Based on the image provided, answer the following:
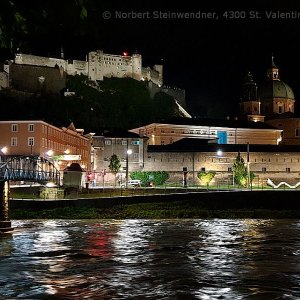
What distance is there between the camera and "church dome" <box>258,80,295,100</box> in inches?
4181

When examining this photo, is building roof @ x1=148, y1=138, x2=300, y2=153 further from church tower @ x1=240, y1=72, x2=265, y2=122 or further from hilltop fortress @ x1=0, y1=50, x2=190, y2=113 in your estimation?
hilltop fortress @ x1=0, y1=50, x2=190, y2=113

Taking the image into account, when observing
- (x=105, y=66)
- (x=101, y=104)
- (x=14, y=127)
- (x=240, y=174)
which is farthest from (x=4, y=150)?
(x=105, y=66)

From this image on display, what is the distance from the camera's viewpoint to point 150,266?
492 inches

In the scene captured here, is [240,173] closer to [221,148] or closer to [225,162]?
[225,162]

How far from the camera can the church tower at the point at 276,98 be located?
346ft

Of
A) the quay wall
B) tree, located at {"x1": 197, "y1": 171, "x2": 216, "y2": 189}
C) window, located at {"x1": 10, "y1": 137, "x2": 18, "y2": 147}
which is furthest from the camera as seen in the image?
tree, located at {"x1": 197, "y1": 171, "x2": 216, "y2": 189}

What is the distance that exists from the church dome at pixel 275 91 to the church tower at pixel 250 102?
7.60ft

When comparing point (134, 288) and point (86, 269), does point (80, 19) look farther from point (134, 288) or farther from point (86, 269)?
point (86, 269)

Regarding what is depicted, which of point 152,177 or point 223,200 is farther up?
point 152,177

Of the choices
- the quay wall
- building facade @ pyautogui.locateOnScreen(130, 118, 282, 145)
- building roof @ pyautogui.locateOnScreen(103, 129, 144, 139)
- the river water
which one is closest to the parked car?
building roof @ pyautogui.locateOnScreen(103, 129, 144, 139)

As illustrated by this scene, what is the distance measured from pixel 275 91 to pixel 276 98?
1728 millimetres

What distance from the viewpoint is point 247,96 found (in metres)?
105

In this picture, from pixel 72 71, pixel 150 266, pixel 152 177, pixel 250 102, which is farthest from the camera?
pixel 72 71

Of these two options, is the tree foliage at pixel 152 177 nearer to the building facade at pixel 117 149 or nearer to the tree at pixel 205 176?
Result: the tree at pixel 205 176
